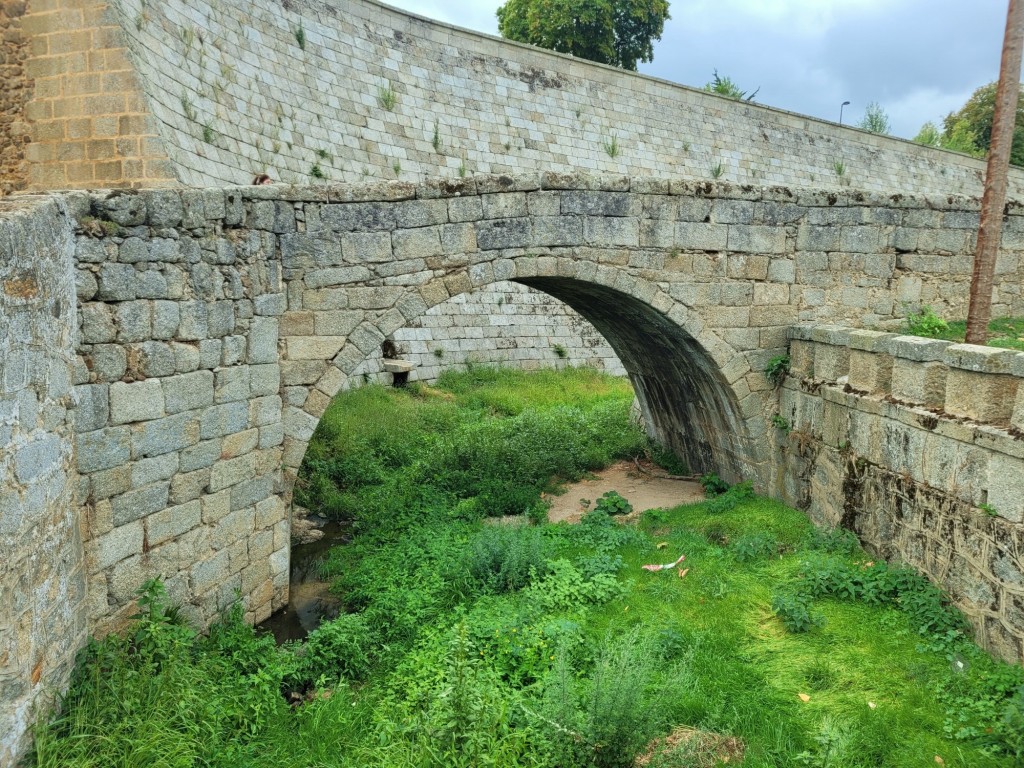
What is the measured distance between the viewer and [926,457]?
5.23m

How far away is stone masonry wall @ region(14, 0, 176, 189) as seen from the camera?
828 centimetres

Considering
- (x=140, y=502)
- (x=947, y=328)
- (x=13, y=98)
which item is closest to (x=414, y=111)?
(x=13, y=98)

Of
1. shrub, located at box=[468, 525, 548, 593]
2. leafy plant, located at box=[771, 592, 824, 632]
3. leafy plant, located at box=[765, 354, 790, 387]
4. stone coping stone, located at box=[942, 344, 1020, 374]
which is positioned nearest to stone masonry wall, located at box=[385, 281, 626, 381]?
shrub, located at box=[468, 525, 548, 593]

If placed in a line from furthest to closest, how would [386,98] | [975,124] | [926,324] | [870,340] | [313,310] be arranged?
[975,124]
[386,98]
[926,324]
[313,310]
[870,340]

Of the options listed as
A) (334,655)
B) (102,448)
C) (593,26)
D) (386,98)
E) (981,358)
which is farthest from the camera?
(593,26)

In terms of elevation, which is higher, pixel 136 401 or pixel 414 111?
pixel 414 111

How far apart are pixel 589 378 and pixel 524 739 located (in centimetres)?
1232

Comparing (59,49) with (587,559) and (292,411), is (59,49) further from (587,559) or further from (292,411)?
(587,559)

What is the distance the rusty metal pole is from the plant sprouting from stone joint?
10.7 m

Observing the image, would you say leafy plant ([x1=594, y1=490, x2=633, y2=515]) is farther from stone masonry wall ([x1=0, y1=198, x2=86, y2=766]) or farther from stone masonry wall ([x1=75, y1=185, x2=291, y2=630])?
stone masonry wall ([x1=0, y1=198, x2=86, y2=766])

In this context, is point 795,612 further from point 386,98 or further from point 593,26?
point 593,26

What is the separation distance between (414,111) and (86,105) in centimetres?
754

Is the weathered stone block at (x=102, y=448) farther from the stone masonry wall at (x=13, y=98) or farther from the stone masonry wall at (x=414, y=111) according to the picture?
the stone masonry wall at (x=13, y=98)

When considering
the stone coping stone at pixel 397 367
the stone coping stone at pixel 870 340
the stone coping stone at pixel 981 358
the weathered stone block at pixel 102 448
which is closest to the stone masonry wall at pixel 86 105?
the weathered stone block at pixel 102 448
